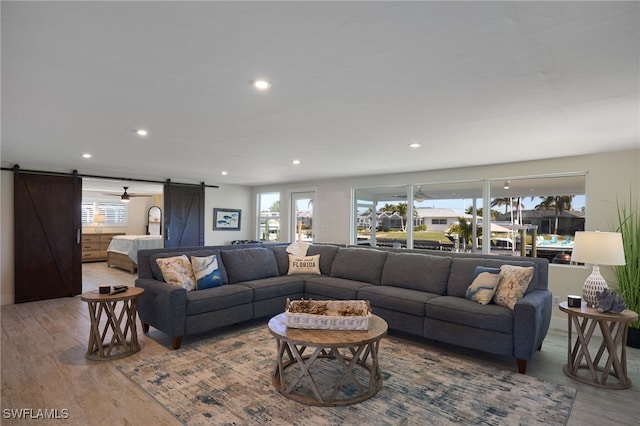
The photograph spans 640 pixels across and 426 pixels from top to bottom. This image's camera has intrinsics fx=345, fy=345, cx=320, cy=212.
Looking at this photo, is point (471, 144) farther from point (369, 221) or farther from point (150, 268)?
point (150, 268)

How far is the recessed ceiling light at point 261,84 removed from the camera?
2172mm

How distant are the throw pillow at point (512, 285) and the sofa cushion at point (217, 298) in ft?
8.94

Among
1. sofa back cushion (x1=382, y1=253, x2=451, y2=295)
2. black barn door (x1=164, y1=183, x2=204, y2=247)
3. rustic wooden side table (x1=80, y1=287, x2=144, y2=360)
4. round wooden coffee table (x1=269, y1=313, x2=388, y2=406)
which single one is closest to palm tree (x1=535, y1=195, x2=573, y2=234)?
sofa back cushion (x1=382, y1=253, x2=451, y2=295)

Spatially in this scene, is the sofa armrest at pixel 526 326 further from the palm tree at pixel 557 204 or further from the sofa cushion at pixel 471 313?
the palm tree at pixel 557 204

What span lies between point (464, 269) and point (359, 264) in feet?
4.65

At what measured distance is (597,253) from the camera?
10.1 feet

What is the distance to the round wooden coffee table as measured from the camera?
248 centimetres

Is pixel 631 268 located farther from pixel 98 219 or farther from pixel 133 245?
pixel 98 219

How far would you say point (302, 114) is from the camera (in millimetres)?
2834

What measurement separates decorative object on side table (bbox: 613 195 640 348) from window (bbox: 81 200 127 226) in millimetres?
12496

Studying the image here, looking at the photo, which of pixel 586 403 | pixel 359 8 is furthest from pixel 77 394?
pixel 586 403

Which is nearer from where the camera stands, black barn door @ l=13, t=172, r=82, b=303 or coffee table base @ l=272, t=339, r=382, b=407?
coffee table base @ l=272, t=339, r=382, b=407

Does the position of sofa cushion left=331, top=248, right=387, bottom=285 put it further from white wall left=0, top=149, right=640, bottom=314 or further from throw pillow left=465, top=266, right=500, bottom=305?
white wall left=0, top=149, right=640, bottom=314

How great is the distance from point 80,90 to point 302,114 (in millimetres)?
1559
